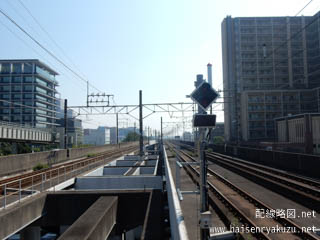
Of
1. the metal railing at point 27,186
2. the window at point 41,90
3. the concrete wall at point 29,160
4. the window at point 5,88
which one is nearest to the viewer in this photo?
the metal railing at point 27,186

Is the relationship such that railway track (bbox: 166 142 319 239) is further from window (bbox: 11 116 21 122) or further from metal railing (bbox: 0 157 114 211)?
window (bbox: 11 116 21 122)

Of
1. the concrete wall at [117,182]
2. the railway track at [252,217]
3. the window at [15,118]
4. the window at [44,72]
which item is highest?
the window at [44,72]

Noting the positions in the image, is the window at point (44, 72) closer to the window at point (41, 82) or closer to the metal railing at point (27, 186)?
the window at point (41, 82)

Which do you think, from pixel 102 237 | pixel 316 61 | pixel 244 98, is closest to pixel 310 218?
pixel 102 237

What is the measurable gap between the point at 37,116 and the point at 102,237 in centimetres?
8073

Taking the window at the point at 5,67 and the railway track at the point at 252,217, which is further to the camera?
the window at the point at 5,67

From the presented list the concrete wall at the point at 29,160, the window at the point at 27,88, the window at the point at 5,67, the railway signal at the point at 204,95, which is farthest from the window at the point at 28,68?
the railway signal at the point at 204,95

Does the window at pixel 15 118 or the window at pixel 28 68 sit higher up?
the window at pixel 28 68

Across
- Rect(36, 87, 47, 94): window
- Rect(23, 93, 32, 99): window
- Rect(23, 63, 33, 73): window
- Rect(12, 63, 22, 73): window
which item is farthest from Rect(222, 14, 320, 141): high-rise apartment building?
Rect(12, 63, 22, 73): window

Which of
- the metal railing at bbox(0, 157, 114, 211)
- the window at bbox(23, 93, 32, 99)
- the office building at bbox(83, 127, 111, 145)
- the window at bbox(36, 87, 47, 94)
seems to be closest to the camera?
the metal railing at bbox(0, 157, 114, 211)

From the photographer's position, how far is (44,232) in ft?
81.6

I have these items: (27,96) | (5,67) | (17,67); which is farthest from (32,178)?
(5,67)

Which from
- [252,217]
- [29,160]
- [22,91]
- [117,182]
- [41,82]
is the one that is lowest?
[117,182]

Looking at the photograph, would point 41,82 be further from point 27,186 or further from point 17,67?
point 27,186
